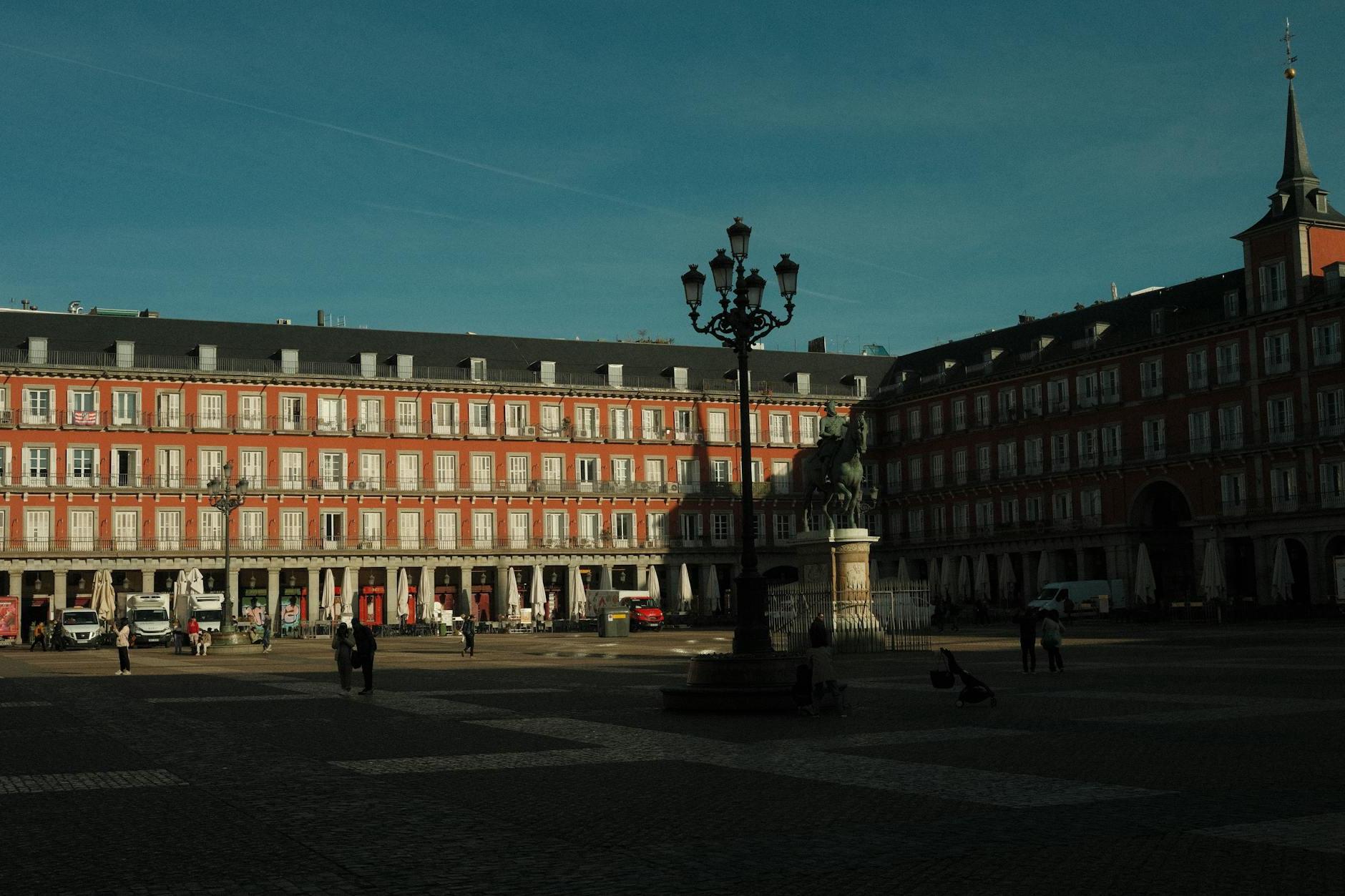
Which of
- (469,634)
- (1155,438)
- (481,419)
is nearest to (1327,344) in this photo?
(1155,438)

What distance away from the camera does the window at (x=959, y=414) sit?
88.9m

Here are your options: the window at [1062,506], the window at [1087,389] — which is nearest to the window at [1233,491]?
the window at [1087,389]

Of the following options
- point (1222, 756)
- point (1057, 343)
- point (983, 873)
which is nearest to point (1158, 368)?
point (1057, 343)

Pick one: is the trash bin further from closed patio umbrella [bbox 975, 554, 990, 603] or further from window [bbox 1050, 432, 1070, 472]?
window [bbox 1050, 432, 1070, 472]

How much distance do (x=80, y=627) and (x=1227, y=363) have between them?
179 feet

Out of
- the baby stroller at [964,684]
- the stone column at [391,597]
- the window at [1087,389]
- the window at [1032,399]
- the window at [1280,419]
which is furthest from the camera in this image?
the window at [1032,399]

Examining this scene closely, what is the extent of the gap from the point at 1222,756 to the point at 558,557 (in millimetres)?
75577

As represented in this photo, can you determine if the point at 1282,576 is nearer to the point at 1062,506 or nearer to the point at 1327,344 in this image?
the point at 1327,344

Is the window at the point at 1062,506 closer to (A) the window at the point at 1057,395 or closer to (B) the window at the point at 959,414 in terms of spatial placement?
(A) the window at the point at 1057,395

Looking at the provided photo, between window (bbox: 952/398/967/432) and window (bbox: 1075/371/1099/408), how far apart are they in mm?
9961

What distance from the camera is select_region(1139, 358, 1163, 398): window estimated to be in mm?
74625

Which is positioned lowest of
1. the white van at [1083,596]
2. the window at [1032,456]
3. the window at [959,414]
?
the white van at [1083,596]

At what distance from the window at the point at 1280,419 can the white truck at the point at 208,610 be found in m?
49.2

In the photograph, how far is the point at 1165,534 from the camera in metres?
76.9
